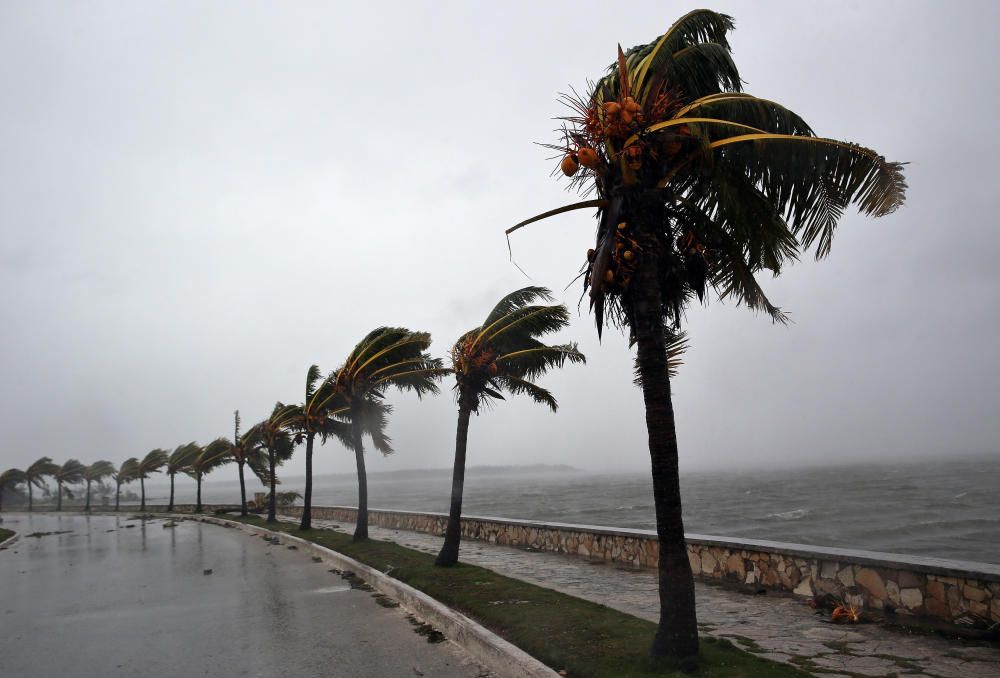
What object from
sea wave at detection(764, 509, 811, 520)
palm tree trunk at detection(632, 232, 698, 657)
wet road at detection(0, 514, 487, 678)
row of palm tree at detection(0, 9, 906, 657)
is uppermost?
row of palm tree at detection(0, 9, 906, 657)

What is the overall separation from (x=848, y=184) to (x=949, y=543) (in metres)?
27.3

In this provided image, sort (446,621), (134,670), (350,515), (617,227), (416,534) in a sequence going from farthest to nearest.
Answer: (350,515), (416,534), (446,621), (134,670), (617,227)

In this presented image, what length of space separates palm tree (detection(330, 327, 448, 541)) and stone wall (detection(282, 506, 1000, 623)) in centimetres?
646

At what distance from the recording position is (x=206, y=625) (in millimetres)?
9211

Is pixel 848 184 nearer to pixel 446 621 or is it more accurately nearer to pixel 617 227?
pixel 617 227

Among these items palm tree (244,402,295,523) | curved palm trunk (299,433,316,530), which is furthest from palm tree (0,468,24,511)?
curved palm trunk (299,433,316,530)

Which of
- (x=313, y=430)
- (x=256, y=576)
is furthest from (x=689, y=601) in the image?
(x=313, y=430)

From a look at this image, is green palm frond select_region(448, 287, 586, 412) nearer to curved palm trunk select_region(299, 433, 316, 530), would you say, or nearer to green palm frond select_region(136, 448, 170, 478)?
curved palm trunk select_region(299, 433, 316, 530)

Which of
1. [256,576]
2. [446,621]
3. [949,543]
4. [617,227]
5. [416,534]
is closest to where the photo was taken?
[617,227]

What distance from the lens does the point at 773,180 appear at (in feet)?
21.1

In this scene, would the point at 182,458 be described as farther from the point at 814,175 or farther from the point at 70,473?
the point at 814,175

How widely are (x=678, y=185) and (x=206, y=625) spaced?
332 inches

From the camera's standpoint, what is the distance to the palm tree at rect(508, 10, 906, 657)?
586cm

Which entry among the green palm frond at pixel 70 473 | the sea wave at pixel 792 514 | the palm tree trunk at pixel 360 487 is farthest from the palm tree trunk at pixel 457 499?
the green palm frond at pixel 70 473
